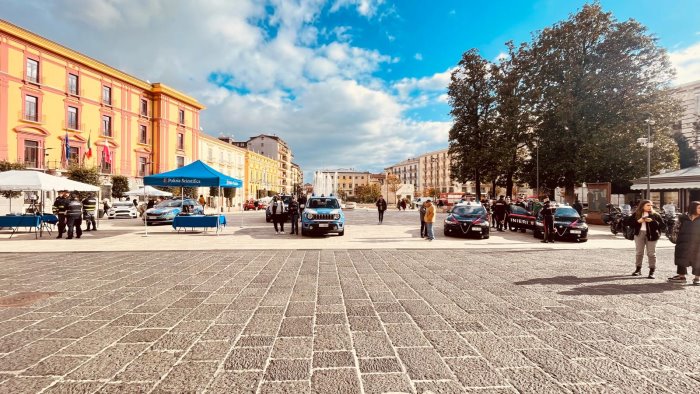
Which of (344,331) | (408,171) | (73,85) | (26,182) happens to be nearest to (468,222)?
(344,331)

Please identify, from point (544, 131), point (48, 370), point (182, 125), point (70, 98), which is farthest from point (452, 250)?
point (182, 125)

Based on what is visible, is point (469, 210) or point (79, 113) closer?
point (469, 210)

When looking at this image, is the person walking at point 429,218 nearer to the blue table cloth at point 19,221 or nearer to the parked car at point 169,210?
the parked car at point 169,210

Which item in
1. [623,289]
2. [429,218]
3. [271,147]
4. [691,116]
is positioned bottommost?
[623,289]

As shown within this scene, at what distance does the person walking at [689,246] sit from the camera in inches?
261

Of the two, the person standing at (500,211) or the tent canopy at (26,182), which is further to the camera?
the person standing at (500,211)

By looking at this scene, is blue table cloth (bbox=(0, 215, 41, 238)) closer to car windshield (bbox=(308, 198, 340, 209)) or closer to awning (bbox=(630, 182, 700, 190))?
car windshield (bbox=(308, 198, 340, 209))

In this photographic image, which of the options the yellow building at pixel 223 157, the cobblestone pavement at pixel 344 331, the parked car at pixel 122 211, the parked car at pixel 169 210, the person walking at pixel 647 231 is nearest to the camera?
the cobblestone pavement at pixel 344 331

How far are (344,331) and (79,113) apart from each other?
4327 cm

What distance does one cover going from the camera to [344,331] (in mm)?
3926

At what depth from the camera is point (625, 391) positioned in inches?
106

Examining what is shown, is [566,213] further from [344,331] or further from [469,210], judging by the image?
[344,331]

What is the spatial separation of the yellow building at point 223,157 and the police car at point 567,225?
143 ft

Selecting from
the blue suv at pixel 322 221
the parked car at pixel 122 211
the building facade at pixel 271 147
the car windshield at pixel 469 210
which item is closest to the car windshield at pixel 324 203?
the blue suv at pixel 322 221
